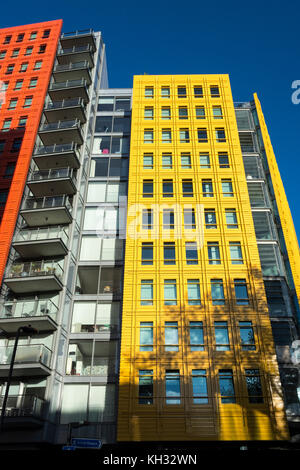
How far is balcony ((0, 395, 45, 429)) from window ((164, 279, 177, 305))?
10637 millimetres

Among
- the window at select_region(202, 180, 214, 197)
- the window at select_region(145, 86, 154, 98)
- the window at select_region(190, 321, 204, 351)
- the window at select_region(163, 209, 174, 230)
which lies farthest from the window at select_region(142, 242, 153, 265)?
the window at select_region(145, 86, 154, 98)

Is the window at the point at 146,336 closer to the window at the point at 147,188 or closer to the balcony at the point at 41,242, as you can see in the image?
the balcony at the point at 41,242

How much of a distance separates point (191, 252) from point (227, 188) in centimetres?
740

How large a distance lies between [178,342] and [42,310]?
9556 millimetres

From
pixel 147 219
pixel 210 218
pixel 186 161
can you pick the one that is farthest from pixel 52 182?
pixel 210 218

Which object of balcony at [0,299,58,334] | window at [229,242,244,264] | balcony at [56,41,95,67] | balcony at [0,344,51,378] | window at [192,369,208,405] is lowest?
window at [192,369,208,405]

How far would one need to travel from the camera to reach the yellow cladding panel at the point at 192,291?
24594mm

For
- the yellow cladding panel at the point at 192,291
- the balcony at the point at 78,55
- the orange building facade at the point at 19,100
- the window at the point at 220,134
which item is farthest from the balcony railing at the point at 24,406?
the balcony at the point at 78,55

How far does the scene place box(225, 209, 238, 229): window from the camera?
108ft

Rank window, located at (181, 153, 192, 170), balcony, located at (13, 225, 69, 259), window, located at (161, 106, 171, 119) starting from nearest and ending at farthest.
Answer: balcony, located at (13, 225, 69, 259), window, located at (181, 153, 192, 170), window, located at (161, 106, 171, 119)

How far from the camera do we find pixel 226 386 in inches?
1008

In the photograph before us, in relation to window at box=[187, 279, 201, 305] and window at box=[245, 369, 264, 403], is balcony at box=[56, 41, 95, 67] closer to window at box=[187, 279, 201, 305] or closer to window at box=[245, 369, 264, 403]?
window at box=[187, 279, 201, 305]

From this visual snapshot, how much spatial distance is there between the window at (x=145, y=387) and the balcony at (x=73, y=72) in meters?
31.2
